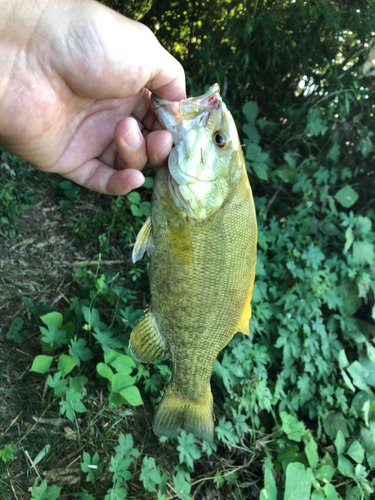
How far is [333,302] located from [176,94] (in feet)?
7.16

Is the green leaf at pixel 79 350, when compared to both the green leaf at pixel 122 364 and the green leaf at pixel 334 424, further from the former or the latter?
the green leaf at pixel 334 424

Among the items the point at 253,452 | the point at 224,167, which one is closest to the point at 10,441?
the point at 253,452

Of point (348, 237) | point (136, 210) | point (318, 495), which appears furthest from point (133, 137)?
point (318, 495)

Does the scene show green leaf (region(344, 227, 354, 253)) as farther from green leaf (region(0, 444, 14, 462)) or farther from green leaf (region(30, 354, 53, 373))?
green leaf (region(0, 444, 14, 462))

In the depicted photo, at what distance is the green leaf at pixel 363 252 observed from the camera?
9.71 ft

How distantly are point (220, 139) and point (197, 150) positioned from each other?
111 mm

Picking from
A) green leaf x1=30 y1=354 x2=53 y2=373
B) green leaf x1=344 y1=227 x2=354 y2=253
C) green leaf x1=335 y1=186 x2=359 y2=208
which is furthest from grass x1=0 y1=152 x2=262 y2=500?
green leaf x1=335 y1=186 x2=359 y2=208

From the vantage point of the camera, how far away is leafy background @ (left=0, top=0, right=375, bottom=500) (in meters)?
1.96

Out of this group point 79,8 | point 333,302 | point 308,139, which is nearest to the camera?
point 79,8

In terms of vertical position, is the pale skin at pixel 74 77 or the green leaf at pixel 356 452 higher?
Result: the pale skin at pixel 74 77

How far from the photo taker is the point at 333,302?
9.32ft

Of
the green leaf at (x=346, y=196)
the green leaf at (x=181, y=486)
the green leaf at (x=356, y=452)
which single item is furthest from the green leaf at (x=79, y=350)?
the green leaf at (x=346, y=196)

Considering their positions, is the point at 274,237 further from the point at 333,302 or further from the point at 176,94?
the point at 176,94

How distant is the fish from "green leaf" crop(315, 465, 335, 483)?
1.38 meters
